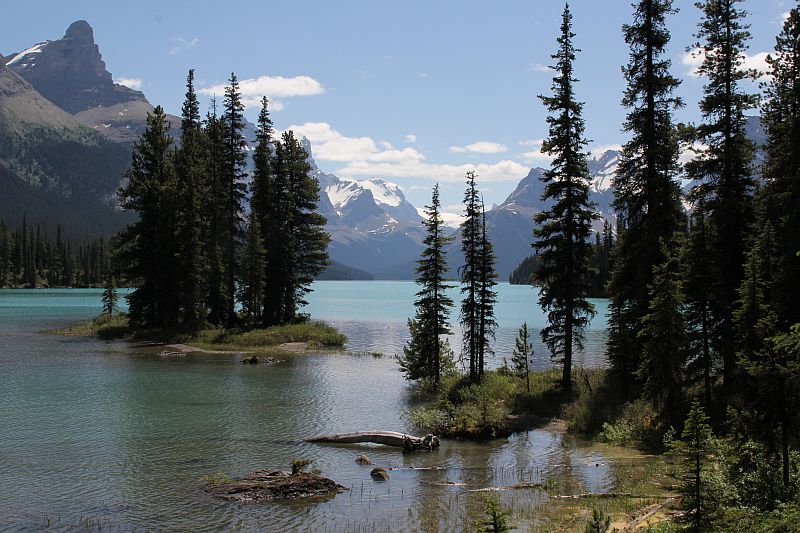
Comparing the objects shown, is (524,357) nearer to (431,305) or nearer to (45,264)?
(431,305)

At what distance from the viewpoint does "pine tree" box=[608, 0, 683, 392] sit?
28.8 meters

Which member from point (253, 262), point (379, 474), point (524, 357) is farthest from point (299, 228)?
point (379, 474)

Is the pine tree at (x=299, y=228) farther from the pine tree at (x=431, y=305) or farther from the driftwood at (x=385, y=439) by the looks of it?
the driftwood at (x=385, y=439)

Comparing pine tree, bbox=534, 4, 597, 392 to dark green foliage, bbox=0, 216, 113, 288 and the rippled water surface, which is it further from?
dark green foliage, bbox=0, 216, 113, 288

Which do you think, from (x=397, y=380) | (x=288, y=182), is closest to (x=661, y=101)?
(x=397, y=380)

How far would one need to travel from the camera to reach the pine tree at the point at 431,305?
36219 mm

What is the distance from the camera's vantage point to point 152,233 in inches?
2346

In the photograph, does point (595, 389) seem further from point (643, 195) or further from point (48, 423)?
point (48, 423)

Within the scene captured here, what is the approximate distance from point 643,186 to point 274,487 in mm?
22892

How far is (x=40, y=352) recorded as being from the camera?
152ft

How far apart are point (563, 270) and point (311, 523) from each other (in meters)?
21.2


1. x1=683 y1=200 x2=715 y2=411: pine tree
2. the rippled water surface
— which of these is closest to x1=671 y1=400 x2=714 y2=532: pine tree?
the rippled water surface

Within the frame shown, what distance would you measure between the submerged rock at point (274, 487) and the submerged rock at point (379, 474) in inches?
61.6

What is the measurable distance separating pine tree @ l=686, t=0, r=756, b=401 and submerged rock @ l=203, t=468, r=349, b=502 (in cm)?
1803
